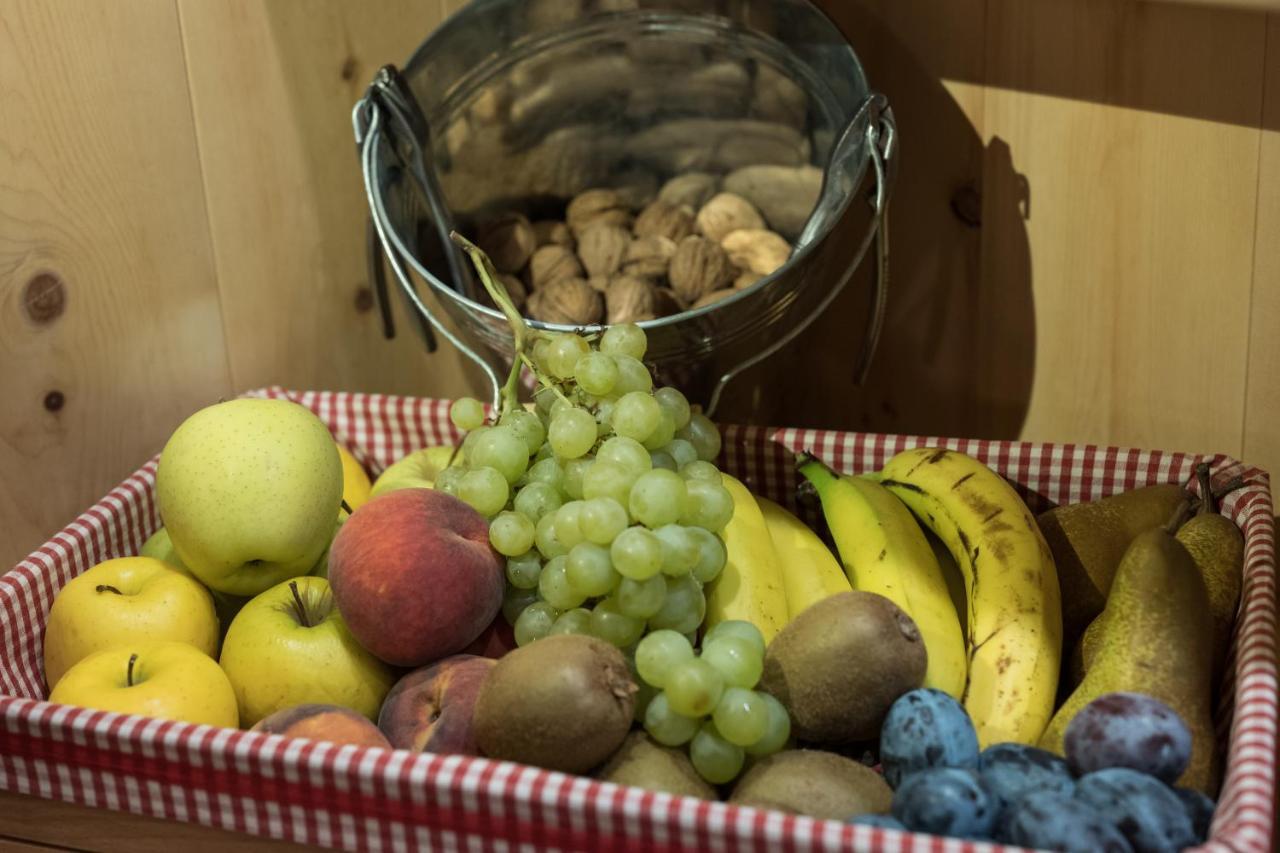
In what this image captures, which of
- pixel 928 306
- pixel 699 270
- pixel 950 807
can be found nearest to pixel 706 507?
pixel 950 807

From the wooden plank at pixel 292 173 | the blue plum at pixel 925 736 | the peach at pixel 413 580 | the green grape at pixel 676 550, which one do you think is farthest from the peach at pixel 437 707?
the wooden plank at pixel 292 173

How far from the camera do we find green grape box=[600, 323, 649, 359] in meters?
0.86

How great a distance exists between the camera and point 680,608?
780 mm

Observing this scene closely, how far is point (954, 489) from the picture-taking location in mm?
909

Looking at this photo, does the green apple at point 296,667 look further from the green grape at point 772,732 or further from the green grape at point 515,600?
the green grape at point 772,732

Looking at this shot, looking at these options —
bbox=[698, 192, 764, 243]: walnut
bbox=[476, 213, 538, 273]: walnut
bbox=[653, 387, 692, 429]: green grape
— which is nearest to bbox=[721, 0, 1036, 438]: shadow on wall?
bbox=[698, 192, 764, 243]: walnut

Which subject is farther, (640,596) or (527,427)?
(527,427)

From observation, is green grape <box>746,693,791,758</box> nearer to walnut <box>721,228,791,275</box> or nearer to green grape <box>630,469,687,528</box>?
green grape <box>630,469,687,528</box>

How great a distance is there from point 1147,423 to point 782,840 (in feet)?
2.10

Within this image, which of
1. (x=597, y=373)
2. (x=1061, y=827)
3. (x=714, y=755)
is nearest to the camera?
(x=1061, y=827)

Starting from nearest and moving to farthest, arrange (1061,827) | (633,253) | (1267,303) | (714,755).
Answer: (1061,827) < (714,755) < (1267,303) < (633,253)

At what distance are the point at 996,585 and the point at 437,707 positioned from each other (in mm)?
344

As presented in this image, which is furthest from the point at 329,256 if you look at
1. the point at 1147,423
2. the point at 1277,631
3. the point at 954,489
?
the point at 1277,631

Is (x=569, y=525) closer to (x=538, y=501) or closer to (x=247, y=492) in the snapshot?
(x=538, y=501)
